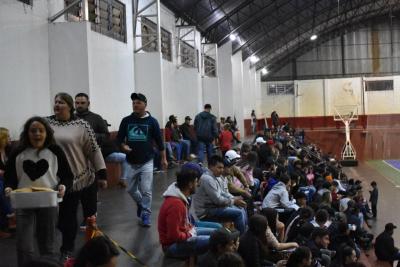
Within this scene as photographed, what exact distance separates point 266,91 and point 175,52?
27.7 meters

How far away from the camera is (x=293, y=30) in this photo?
38.3m

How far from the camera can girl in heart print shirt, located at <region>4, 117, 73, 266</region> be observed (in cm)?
408

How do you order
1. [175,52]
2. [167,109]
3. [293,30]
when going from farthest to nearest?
[293,30] < [175,52] < [167,109]

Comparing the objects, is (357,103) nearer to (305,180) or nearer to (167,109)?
(167,109)

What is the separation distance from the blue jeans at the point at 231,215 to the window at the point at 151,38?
29.2 ft

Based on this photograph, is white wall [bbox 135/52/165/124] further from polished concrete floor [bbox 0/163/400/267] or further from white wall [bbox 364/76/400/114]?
white wall [bbox 364/76/400/114]

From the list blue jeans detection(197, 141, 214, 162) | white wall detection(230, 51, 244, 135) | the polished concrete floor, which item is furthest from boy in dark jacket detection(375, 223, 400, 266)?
white wall detection(230, 51, 244, 135)

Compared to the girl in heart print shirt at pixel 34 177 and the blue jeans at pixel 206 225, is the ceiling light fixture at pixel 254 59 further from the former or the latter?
the girl in heart print shirt at pixel 34 177

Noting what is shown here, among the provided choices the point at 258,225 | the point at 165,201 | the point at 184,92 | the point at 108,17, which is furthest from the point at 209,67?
the point at 165,201

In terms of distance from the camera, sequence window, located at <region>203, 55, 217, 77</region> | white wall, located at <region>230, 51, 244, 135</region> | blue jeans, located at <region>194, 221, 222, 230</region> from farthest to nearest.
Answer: white wall, located at <region>230, 51, 244, 135</region>, window, located at <region>203, 55, 217, 77</region>, blue jeans, located at <region>194, 221, 222, 230</region>

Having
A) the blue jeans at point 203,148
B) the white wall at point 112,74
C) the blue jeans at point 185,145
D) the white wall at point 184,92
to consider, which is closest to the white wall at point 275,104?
the white wall at point 184,92

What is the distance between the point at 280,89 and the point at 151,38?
30925mm

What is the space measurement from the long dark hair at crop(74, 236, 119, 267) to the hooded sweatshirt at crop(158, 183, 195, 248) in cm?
188

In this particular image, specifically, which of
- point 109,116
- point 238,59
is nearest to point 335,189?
point 109,116
